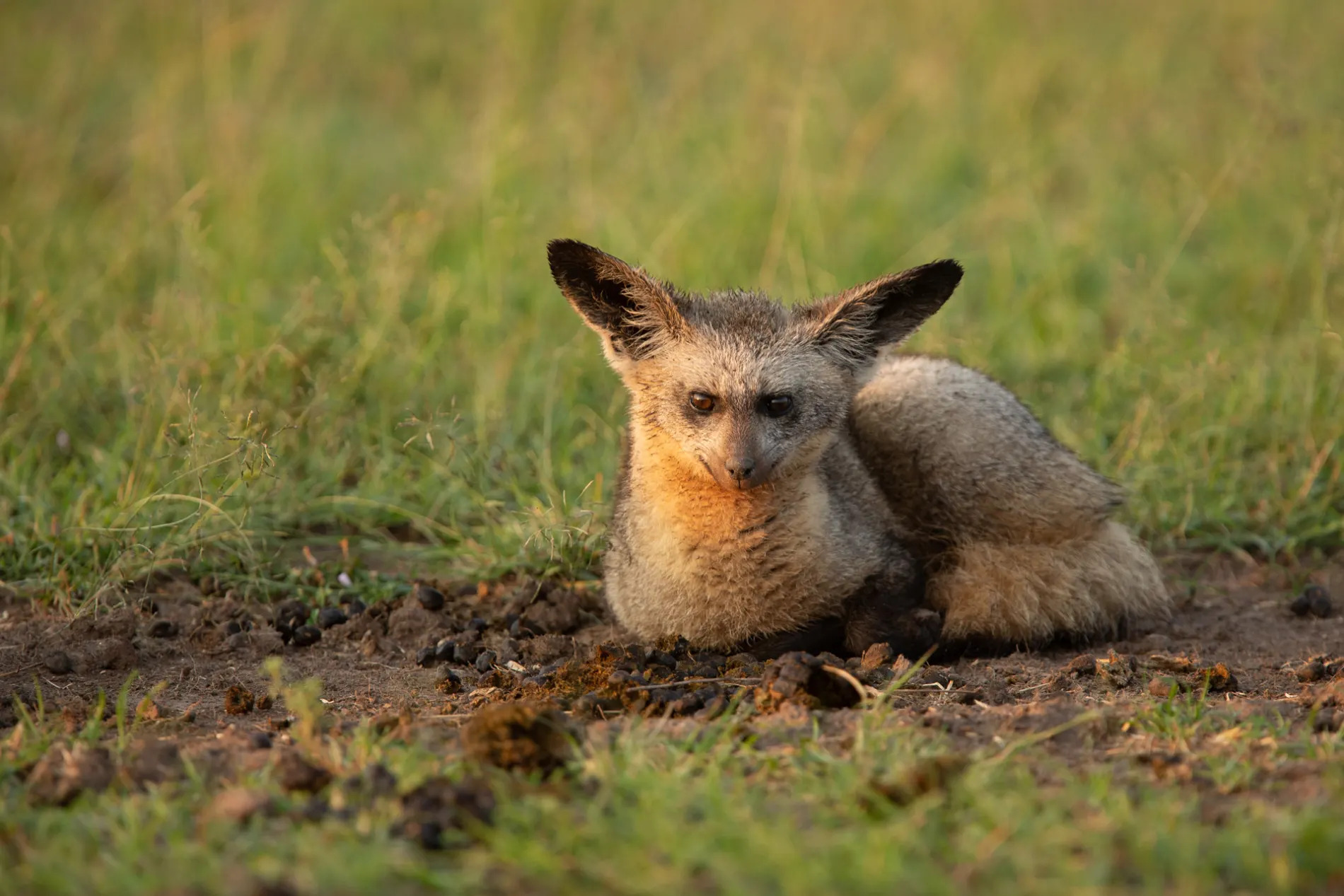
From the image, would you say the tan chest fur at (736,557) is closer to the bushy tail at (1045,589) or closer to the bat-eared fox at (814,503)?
the bat-eared fox at (814,503)

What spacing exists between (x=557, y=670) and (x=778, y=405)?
1.14 metres

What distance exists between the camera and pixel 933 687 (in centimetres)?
432

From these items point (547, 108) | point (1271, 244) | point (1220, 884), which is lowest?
point (1220, 884)

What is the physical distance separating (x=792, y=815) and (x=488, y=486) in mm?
3205

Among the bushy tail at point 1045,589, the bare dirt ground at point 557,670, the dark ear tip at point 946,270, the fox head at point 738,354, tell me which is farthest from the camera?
the bushy tail at point 1045,589

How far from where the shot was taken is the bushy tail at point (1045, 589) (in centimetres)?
494

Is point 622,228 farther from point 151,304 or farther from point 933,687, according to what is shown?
point 933,687

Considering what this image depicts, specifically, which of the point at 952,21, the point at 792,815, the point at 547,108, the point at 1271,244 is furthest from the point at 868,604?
the point at 952,21

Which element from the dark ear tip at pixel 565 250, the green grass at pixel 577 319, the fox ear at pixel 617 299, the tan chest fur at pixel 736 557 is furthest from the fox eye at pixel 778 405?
the green grass at pixel 577 319

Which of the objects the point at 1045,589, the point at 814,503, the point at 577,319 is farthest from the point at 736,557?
the point at 577,319

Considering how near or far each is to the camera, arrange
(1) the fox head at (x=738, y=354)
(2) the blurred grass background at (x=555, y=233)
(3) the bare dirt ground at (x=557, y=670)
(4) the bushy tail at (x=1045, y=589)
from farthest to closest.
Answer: (2) the blurred grass background at (x=555, y=233) < (4) the bushy tail at (x=1045, y=589) < (1) the fox head at (x=738, y=354) < (3) the bare dirt ground at (x=557, y=670)

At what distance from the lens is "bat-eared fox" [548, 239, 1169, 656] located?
4648 mm

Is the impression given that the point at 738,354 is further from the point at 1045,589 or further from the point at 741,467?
the point at 1045,589

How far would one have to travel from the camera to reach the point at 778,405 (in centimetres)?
461
